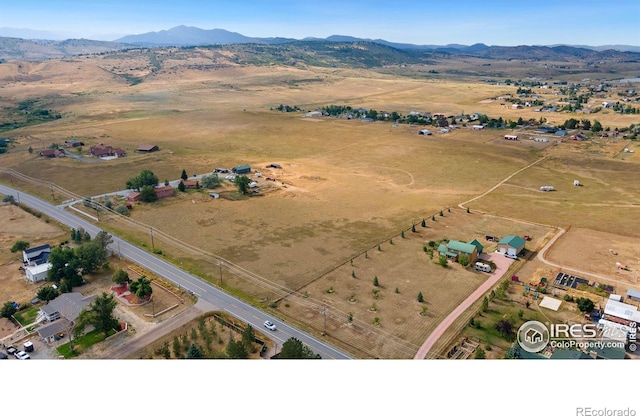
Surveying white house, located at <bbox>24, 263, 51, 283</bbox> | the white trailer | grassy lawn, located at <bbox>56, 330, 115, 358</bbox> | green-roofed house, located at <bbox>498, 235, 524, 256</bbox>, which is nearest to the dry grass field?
the white trailer

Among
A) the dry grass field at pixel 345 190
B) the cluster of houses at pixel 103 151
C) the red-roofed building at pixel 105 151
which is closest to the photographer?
the dry grass field at pixel 345 190

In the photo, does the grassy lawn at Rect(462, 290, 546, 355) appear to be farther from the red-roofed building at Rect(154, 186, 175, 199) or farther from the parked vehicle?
the red-roofed building at Rect(154, 186, 175, 199)

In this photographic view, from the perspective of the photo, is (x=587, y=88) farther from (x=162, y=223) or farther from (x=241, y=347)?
(x=241, y=347)

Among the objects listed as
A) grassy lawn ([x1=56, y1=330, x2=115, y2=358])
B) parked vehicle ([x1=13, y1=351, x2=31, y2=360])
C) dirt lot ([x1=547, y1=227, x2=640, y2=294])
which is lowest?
grassy lawn ([x1=56, y1=330, x2=115, y2=358])

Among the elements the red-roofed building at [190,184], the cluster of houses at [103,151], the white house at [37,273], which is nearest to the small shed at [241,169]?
the red-roofed building at [190,184]

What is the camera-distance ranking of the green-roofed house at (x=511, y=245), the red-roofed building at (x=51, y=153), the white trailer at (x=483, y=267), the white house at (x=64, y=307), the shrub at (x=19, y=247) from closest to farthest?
the white house at (x=64, y=307) < the white trailer at (x=483, y=267) < the green-roofed house at (x=511, y=245) < the shrub at (x=19, y=247) < the red-roofed building at (x=51, y=153)

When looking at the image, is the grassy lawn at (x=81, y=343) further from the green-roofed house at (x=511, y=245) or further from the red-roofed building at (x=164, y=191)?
the green-roofed house at (x=511, y=245)

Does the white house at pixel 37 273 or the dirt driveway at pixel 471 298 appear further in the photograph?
the white house at pixel 37 273
